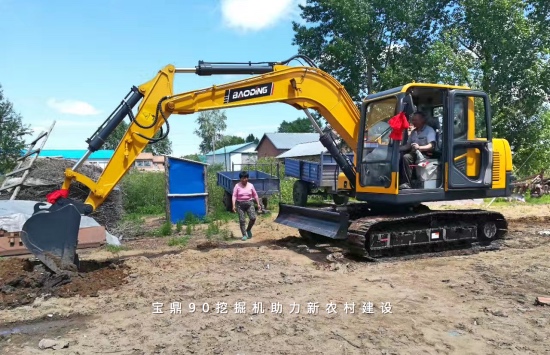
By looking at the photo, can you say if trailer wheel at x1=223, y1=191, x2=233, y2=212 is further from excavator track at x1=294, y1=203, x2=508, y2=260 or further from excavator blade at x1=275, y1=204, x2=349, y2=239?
excavator track at x1=294, y1=203, x2=508, y2=260

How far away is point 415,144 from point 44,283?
5781 mm

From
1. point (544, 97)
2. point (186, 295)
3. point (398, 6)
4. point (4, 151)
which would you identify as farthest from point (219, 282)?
point (398, 6)

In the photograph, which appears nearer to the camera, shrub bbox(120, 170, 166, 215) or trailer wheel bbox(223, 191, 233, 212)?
trailer wheel bbox(223, 191, 233, 212)

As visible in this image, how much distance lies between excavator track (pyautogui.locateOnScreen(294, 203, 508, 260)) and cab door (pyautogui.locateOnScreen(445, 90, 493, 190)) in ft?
2.27

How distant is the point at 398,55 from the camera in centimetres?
2680

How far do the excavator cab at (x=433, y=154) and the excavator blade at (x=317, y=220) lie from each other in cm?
61

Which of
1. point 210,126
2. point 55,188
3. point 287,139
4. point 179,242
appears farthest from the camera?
point 210,126

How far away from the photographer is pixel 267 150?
56188mm

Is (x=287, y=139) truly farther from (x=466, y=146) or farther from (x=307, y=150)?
(x=466, y=146)

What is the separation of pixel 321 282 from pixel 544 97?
20.3m

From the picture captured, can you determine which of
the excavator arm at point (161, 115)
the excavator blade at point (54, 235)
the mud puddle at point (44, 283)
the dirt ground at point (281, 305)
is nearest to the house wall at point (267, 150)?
the excavator arm at point (161, 115)

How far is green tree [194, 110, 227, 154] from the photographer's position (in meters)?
65.7

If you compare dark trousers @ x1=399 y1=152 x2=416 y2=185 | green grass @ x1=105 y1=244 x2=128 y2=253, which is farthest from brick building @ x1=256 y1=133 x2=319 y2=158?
dark trousers @ x1=399 y1=152 x2=416 y2=185

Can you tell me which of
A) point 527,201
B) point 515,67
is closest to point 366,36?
point 515,67
